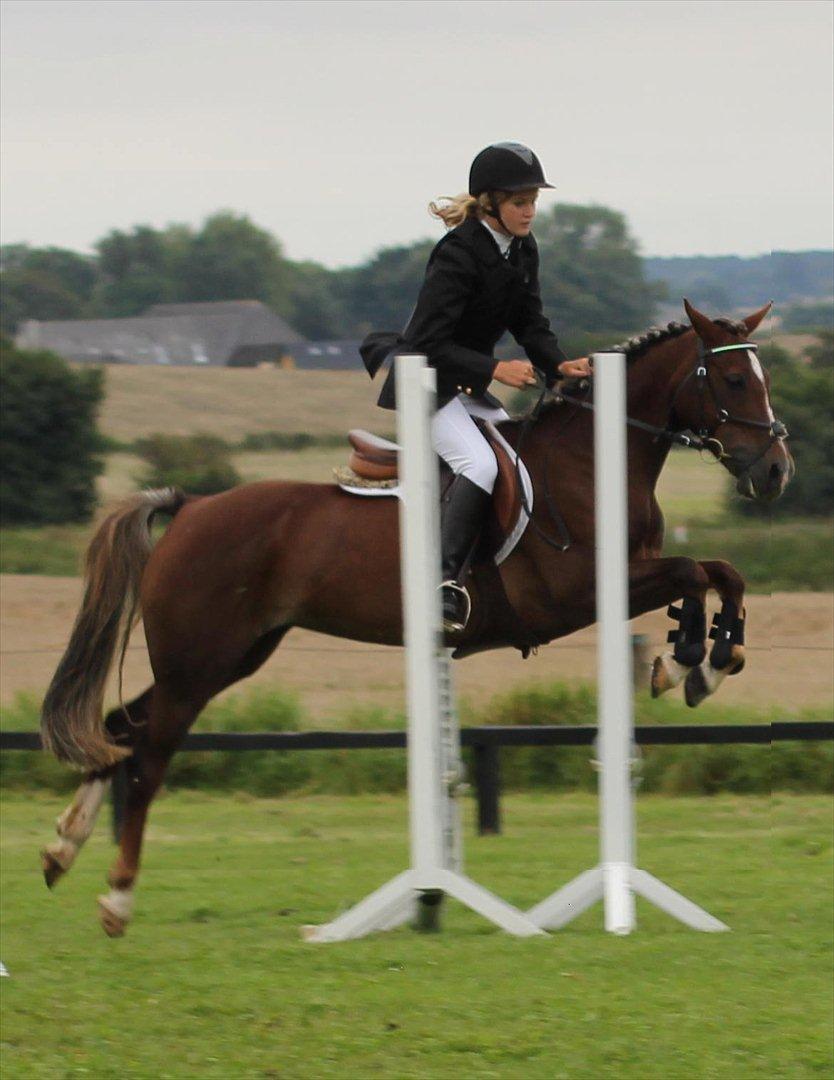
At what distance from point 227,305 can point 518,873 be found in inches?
1623

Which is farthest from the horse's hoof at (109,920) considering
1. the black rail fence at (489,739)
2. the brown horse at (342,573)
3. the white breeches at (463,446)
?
the black rail fence at (489,739)

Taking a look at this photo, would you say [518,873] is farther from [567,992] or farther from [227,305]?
[227,305]

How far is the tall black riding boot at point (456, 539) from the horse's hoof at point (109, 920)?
5.00ft

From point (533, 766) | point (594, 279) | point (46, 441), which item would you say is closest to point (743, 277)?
point (594, 279)

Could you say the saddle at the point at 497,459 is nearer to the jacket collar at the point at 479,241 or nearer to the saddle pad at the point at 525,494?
the saddle pad at the point at 525,494

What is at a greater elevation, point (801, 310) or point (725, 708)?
point (801, 310)

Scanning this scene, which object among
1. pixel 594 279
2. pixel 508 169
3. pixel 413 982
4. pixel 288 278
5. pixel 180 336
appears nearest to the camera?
pixel 413 982

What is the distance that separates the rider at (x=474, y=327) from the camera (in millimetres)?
6152

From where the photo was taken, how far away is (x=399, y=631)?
262 inches

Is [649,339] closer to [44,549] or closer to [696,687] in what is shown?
[696,687]

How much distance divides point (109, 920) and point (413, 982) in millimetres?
1583

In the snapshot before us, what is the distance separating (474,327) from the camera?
253 inches

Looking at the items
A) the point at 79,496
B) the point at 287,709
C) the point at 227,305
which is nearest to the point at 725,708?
the point at 287,709

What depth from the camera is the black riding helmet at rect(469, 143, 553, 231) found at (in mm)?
6086
